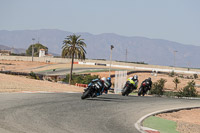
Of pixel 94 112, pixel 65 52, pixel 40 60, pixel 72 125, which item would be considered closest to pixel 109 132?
pixel 72 125

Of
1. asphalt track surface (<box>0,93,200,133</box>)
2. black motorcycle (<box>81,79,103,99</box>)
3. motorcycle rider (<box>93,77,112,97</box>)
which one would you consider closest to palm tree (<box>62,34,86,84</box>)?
motorcycle rider (<box>93,77,112,97</box>)

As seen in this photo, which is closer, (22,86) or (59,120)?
(59,120)

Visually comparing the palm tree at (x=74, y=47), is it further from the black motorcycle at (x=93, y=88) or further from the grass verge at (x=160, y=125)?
the grass verge at (x=160, y=125)

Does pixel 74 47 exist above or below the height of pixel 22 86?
above

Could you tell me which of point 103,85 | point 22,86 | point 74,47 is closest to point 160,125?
point 103,85

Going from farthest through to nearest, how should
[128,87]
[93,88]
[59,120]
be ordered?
[128,87], [93,88], [59,120]

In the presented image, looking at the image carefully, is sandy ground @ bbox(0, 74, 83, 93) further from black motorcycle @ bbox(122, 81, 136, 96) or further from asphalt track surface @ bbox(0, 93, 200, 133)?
asphalt track surface @ bbox(0, 93, 200, 133)

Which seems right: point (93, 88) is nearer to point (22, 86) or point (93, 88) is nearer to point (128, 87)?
point (128, 87)

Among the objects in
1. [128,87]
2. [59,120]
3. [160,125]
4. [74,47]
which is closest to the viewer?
[59,120]

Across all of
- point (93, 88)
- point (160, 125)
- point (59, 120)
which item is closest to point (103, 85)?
point (93, 88)

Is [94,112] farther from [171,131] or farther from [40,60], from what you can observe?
[40,60]

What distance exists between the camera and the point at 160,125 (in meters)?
14.4

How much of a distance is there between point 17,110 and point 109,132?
3.83m

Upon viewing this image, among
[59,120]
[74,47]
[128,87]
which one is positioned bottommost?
[59,120]
